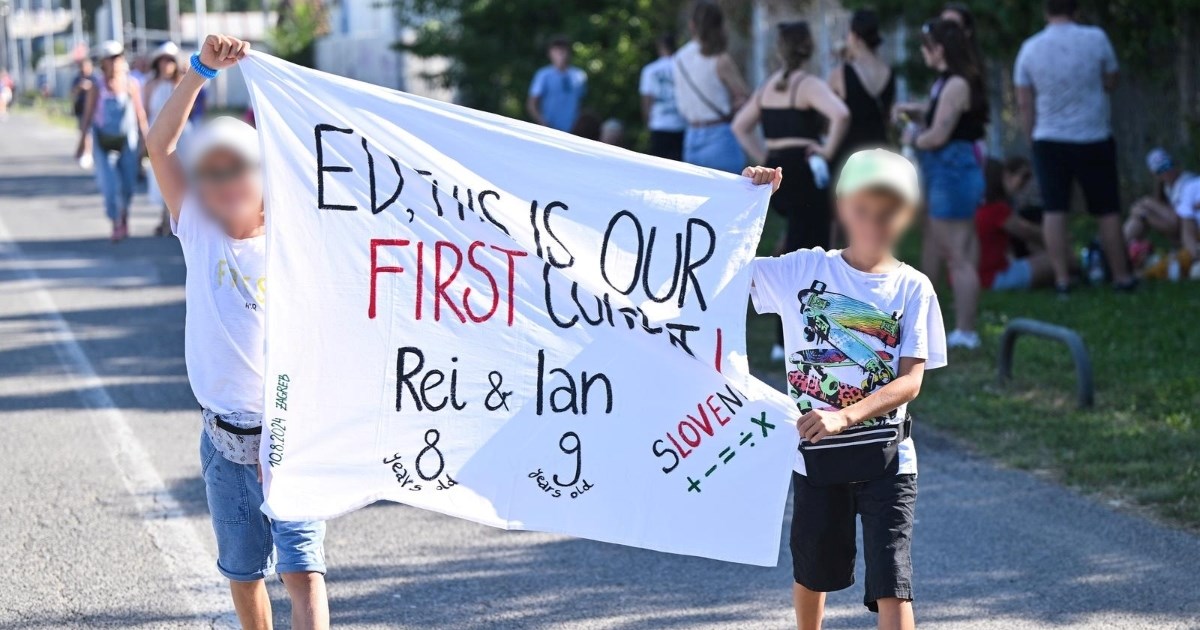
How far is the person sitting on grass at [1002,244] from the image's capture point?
11172 mm

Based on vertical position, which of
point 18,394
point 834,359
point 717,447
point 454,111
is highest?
point 454,111

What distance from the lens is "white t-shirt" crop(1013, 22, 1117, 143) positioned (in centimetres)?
1038

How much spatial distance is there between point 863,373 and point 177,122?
1863mm

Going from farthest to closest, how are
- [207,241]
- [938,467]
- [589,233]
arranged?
[938,467]
[589,233]
[207,241]

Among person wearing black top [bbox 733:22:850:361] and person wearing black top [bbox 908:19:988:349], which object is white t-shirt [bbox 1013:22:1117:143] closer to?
person wearing black top [bbox 908:19:988:349]

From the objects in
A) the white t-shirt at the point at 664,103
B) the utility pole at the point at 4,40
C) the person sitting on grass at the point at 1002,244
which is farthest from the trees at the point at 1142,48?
the utility pole at the point at 4,40

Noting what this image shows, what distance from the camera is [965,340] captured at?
29.8ft

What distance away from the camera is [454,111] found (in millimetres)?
4047

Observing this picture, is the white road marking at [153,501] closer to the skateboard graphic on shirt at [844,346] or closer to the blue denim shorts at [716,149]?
the skateboard graphic on shirt at [844,346]

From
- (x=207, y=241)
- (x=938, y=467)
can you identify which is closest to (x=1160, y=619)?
(x=938, y=467)

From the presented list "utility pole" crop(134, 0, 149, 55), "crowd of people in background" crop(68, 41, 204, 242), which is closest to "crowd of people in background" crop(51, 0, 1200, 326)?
"crowd of people in background" crop(68, 41, 204, 242)

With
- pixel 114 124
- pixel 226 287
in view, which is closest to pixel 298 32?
pixel 114 124

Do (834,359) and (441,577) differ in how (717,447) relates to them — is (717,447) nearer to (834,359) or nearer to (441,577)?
(834,359)

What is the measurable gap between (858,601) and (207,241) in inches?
98.8
